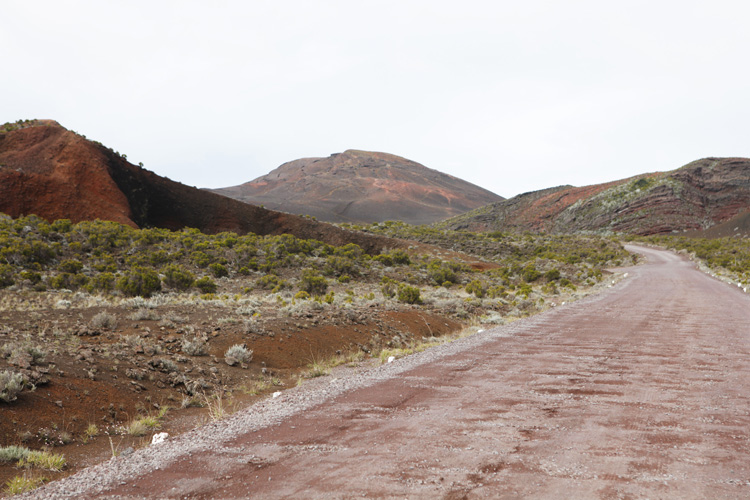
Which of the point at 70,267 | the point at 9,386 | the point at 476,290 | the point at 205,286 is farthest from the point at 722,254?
the point at 9,386

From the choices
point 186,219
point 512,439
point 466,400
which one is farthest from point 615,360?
point 186,219

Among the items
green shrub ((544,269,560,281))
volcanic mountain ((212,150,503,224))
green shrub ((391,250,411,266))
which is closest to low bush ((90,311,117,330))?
green shrub ((391,250,411,266))

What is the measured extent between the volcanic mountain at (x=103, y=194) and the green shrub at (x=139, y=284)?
21206 mm

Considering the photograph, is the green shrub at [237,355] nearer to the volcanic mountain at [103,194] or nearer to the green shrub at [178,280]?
the green shrub at [178,280]

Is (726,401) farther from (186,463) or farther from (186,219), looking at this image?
(186,219)

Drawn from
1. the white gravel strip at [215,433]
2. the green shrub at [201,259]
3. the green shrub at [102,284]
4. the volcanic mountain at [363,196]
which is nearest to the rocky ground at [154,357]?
the white gravel strip at [215,433]

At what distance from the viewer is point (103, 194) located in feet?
129

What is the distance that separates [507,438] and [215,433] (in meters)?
3.50

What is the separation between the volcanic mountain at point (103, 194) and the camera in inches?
1441

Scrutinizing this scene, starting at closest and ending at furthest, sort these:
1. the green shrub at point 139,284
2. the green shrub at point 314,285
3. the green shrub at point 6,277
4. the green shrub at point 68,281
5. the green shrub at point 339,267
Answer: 1. the green shrub at point 6,277
2. the green shrub at point 139,284
3. the green shrub at point 68,281
4. the green shrub at point 314,285
5. the green shrub at point 339,267

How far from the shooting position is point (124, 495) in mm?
3871

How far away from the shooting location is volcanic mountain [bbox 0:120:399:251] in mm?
36594

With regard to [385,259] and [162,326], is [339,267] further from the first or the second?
[162,326]

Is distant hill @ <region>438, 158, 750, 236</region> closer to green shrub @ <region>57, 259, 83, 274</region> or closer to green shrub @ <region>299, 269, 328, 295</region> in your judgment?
green shrub @ <region>299, 269, 328, 295</region>
